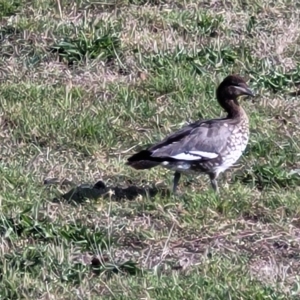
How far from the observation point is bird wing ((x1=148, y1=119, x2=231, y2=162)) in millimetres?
8375

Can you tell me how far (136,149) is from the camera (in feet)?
31.0

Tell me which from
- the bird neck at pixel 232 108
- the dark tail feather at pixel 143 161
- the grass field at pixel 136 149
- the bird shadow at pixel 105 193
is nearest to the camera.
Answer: the grass field at pixel 136 149

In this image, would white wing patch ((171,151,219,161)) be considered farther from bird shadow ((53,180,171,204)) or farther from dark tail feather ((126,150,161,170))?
bird shadow ((53,180,171,204))

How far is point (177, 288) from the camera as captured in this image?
6996 mm

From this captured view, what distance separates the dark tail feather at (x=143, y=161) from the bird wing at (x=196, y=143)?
0.03 meters

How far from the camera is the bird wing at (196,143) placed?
8.38 meters

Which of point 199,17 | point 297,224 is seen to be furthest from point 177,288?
point 199,17

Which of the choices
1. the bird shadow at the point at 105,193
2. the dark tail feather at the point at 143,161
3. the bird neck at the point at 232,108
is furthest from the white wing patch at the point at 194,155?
the bird neck at the point at 232,108

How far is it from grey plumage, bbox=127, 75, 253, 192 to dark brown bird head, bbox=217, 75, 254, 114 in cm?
13

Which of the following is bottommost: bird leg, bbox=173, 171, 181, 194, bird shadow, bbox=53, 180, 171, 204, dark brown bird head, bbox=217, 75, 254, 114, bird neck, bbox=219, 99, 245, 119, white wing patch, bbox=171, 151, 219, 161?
bird shadow, bbox=53, 180, 171, 204

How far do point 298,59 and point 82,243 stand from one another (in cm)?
386

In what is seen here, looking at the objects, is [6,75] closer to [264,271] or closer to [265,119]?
[265,119]

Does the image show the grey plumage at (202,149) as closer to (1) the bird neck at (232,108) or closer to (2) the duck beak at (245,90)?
(1) the bird neck at (232,108)

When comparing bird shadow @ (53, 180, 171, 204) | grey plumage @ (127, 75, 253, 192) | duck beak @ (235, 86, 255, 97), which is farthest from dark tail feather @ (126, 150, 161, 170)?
duck beak @ (235, 86, 255, 97)
